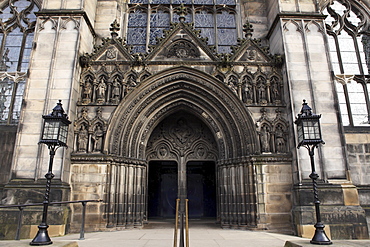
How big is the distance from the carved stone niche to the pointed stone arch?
0.71 m

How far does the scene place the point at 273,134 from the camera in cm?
1054

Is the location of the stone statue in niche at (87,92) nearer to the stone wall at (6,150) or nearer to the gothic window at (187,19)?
the stone wall at (6,150)

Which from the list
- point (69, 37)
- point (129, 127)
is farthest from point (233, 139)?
point (69, 37)

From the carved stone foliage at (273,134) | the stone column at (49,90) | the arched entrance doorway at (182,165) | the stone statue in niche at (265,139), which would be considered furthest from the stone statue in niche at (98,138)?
the stone statue in niche at (265,139)

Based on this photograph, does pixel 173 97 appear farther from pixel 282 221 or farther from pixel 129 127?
pixel 282 221

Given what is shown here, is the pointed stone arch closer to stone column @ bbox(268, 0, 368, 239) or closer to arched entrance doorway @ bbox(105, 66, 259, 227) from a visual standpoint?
arched entrance doorway @ bbox(105, 66, 259, 227)

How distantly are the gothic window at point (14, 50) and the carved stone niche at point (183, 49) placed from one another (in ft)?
21.7

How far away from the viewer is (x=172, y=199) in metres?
15.6

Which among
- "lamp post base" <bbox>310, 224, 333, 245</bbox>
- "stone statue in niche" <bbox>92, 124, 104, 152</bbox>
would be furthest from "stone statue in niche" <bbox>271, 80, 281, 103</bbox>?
"stone statue in niche" <bbox>92, 124, 104, 152</bbox>

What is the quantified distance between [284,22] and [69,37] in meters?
8.84

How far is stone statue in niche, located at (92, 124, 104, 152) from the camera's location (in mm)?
10438

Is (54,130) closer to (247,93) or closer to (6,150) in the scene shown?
(6,150)

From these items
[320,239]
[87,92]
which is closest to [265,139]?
[320,239]

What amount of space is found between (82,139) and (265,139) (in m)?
7.02
